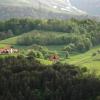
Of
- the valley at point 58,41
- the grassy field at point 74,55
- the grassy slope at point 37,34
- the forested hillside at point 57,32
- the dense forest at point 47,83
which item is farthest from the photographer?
the grassy slope at point 37,34

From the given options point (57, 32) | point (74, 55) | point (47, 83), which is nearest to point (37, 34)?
point (57, 32)

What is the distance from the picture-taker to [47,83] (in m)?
79.8

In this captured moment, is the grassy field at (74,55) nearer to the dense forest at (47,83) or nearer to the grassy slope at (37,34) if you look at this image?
the grassy slope at (37,34)

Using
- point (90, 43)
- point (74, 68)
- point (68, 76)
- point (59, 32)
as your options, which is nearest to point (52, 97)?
point (68, 76)

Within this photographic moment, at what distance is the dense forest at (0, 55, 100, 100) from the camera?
7481cm

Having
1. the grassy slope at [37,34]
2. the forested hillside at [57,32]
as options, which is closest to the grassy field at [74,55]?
the grassy slope at [37,34]

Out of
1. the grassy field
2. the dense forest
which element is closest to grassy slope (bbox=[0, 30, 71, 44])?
the grassy field

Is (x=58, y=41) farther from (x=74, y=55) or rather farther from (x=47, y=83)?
(x=47, y=83)

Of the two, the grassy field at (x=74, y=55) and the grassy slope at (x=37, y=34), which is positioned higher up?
the grassy slope at (x=37, y=34)

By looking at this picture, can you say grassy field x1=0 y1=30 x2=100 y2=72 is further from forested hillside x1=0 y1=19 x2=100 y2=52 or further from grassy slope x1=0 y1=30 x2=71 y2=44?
forested hillside x1=0 y1=19 x2=100 y2=52

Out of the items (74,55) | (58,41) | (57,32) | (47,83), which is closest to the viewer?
(47,83)

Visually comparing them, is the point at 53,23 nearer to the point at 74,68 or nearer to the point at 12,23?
the point at 12,23

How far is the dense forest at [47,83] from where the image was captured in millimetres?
74812

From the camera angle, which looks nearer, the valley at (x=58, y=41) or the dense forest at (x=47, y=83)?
the dense forest at (x=47, y=83)
